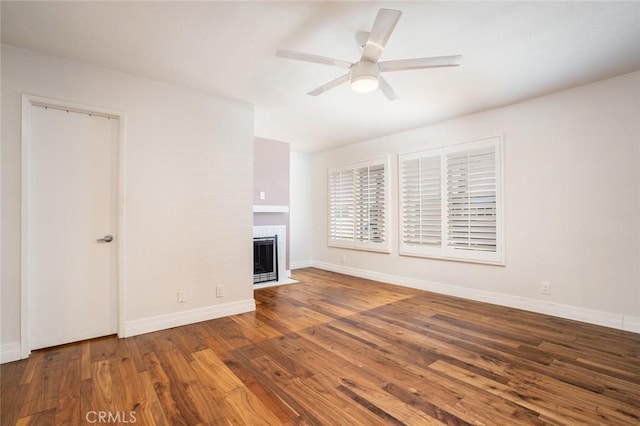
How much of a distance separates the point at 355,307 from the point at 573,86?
3503mm

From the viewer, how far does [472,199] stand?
396cm

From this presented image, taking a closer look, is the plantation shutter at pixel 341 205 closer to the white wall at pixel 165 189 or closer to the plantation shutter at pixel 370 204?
the plantation shutter at pixel 370 204

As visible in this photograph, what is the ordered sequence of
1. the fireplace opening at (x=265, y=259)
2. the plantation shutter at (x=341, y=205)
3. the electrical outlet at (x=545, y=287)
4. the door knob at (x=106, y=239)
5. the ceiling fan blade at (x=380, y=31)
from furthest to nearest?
the plantation shutter at (x=341, y=205) → the fireplace opening at (x=265, y=259) → the electrical outlet at (x=545, y=287) → the door knob at (x=106, y=239) → the ceiling fan blade at (x=380, y=31)

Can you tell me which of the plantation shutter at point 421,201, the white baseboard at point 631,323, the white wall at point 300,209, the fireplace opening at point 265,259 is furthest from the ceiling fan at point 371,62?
the white wall at point 300,209

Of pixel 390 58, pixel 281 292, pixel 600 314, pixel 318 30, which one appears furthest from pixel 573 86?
pixel 281 292

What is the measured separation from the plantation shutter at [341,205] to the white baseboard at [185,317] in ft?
8.73

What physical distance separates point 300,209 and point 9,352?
481 cm

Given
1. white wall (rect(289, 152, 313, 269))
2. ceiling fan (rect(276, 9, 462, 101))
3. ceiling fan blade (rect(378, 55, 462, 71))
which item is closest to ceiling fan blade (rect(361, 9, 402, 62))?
ceiling fan (rect(276, 9, 462, 101))

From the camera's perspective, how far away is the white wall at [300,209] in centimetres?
638

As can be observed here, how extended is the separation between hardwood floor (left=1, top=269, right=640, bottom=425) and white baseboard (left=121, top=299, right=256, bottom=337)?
0.33ft

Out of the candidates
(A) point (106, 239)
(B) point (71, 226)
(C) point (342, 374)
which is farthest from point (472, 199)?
(B) point (71, 226)

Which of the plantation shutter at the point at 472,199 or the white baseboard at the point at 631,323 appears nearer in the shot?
the white baseboard at the point at 631,323

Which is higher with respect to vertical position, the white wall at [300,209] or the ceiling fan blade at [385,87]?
the ceiling fan blade at [385,87]

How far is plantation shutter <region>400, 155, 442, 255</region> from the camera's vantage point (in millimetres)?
4355
